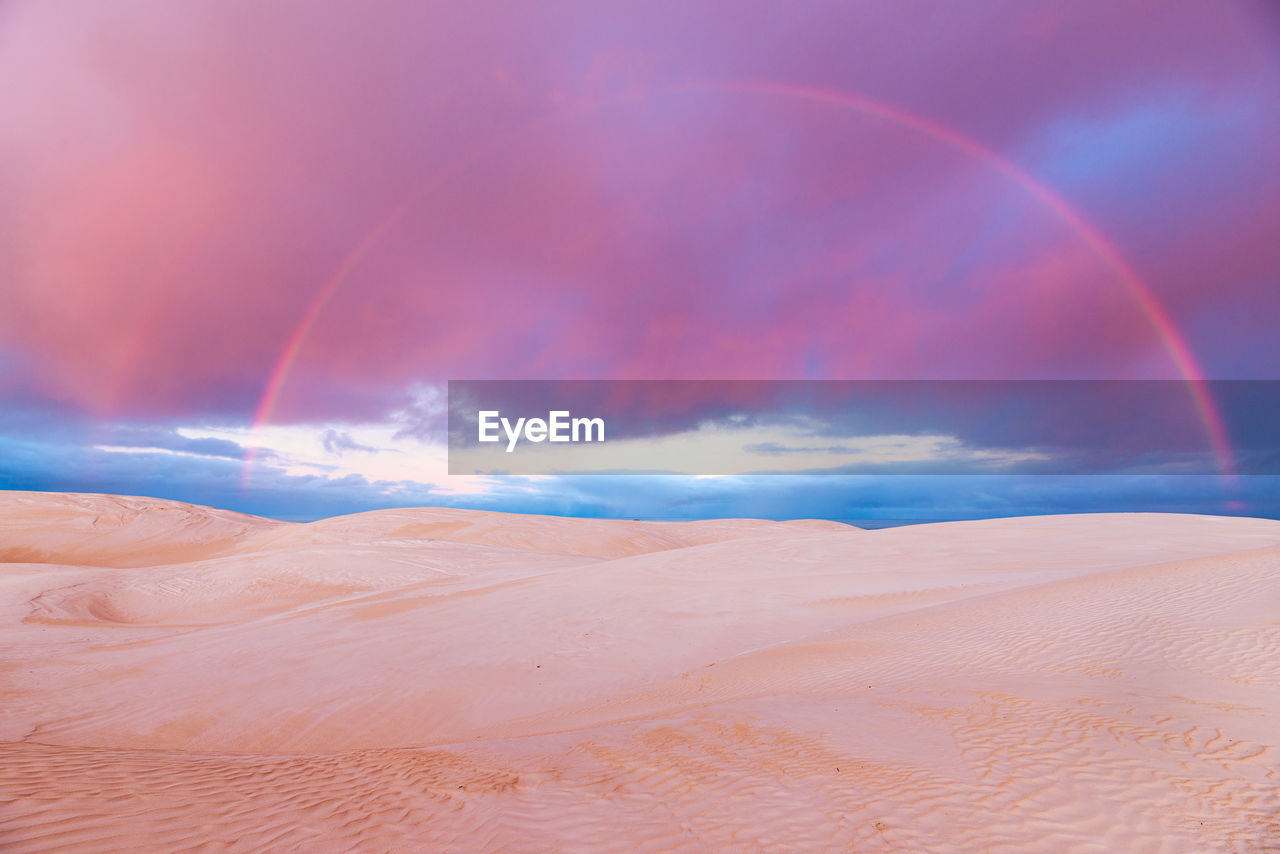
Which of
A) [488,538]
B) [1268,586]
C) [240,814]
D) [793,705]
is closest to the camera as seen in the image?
[240,814]

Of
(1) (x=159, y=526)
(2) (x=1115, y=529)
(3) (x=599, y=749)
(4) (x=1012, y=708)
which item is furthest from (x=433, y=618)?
(1) (x=159, y=526)

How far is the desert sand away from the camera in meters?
4.60

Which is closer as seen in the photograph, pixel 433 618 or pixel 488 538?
pixel 433 618

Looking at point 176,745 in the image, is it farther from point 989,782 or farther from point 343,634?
point 989,782

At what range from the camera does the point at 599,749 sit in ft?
20.6

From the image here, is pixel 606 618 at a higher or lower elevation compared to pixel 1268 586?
lower

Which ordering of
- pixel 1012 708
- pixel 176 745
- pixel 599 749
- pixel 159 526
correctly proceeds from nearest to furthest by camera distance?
1. pixel 599 749
2. pixel 1012 708
3. pixel 176 745
4. pixel 159 526

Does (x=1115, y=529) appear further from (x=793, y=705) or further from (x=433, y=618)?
(x=433, y=618)

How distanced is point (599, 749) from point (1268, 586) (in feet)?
43.9

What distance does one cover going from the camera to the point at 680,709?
810cm

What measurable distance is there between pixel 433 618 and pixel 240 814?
10552 mm

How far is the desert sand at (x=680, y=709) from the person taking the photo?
181 inches

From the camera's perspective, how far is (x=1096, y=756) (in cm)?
566

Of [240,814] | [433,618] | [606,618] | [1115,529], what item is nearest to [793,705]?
[240,814]
